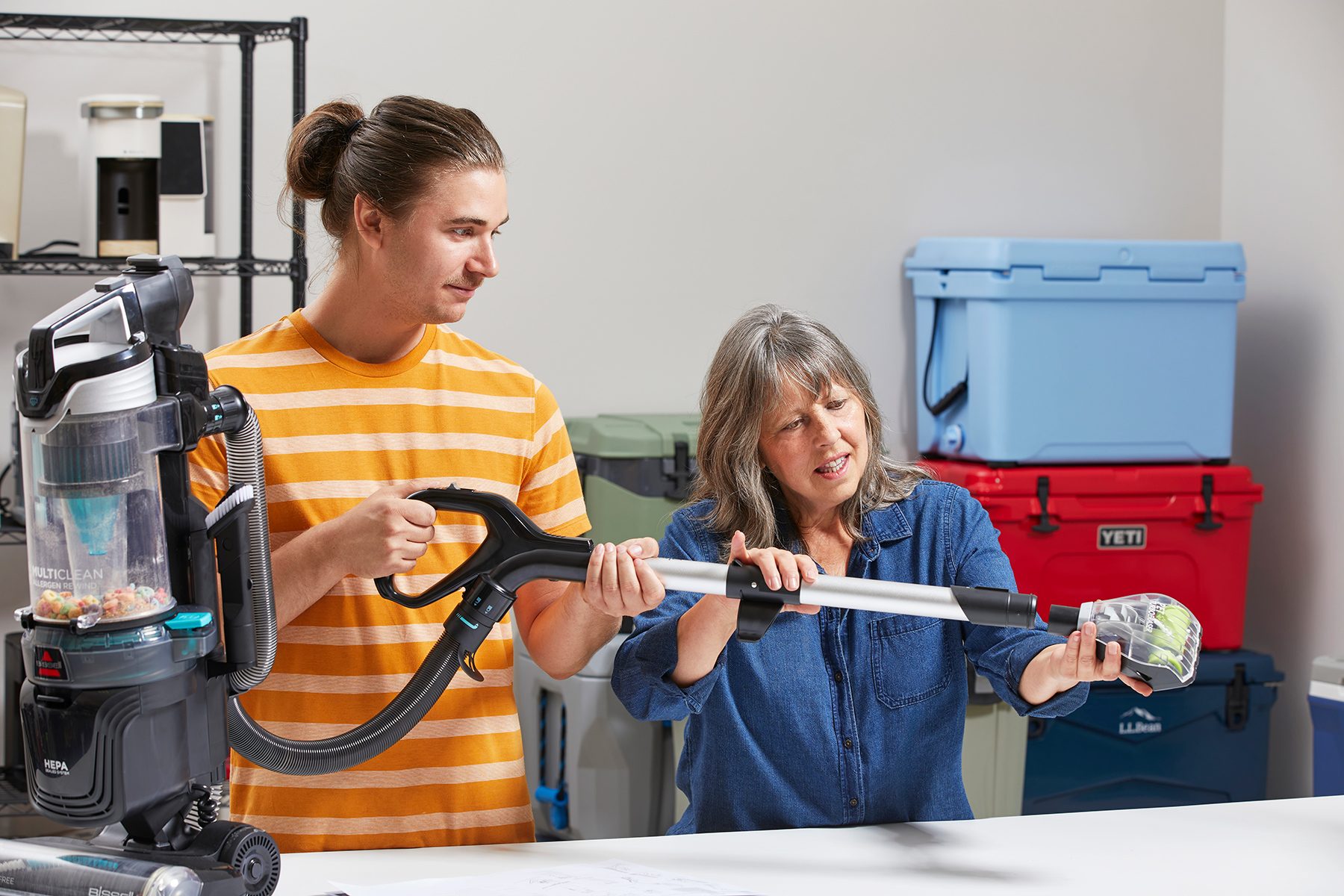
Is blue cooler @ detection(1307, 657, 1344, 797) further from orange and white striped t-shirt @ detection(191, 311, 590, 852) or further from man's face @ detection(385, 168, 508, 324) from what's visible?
man's face @ detection(385, 168, 508, 324)

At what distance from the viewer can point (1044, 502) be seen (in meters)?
2.72

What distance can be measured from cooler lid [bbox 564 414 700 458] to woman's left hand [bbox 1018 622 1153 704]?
1.22m

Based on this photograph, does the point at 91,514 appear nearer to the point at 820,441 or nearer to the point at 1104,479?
the point at 820,441

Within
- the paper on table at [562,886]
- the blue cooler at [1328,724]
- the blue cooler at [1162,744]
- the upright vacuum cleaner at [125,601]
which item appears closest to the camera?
the upright vacuum cleaner at [125,601]

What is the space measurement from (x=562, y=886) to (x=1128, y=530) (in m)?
1.93

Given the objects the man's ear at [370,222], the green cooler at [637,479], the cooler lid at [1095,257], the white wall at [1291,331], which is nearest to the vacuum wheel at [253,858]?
the man's ear at [370,222]

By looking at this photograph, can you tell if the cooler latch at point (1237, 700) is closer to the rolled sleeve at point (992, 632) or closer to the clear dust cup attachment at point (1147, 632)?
the rolled sleeve at point (992, 632)

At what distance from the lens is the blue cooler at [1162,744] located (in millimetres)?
2701

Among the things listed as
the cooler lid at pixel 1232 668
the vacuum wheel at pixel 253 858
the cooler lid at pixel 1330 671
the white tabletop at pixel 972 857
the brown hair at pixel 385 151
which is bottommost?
the cooler lid at pixel 1232 668

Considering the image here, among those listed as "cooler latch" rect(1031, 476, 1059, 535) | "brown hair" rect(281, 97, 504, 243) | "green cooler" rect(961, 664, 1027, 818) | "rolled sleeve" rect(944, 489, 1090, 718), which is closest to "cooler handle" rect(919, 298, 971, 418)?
"cooler latch" rect(1031, 476, 1059, 535)

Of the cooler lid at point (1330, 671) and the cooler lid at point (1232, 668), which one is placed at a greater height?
the cooler lid at point (1330, 671)

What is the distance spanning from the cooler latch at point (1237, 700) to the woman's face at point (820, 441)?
1.58m

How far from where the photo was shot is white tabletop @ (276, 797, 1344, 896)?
1.24 metres

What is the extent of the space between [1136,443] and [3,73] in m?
2.49
